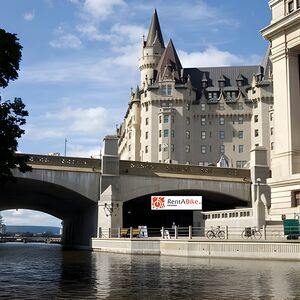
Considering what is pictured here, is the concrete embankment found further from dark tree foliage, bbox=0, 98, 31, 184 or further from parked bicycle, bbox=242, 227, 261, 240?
dark tree foliage, bbox=0, 98, 31, 184

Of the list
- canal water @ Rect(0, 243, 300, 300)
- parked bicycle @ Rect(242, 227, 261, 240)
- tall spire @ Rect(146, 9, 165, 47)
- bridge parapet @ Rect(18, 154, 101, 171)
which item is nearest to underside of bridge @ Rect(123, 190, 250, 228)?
bridge parapet @ Rect(18, 154, 101, 171)

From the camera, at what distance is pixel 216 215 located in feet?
160

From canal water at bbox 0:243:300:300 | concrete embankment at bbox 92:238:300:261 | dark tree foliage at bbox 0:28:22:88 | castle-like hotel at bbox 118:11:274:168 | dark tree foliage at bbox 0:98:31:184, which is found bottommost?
canal water at bbox 0:243:300:300

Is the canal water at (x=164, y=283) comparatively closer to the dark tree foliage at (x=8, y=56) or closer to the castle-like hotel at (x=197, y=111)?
the dark tree foliage at (x=8, y=56)

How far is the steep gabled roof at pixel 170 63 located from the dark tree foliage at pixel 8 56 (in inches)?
3995

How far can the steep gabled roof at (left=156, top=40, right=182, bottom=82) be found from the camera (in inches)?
4776

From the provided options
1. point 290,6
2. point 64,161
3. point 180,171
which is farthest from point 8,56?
point 180,171

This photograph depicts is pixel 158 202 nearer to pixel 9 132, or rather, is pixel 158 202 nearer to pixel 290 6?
pixel 290 6

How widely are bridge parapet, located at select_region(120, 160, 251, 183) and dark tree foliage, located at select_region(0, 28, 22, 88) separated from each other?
116 ft

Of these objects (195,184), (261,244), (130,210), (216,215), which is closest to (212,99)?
(130,210)

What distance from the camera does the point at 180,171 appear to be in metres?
58.2

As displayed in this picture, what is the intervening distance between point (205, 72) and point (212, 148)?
69.9ft

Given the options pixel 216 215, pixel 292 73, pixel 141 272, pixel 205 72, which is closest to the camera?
pixel 141 272

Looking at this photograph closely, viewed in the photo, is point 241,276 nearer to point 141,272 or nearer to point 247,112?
point 141,272
